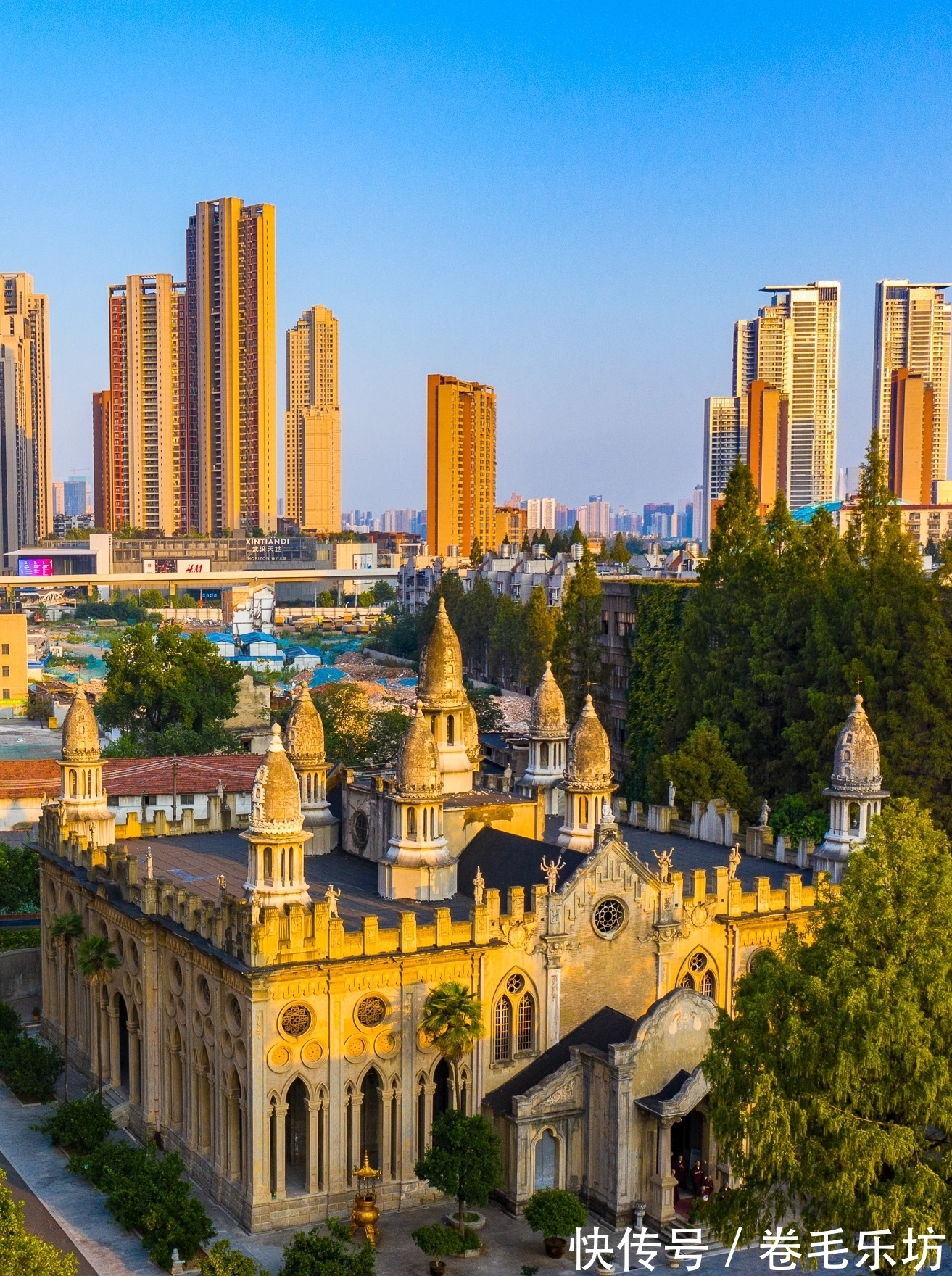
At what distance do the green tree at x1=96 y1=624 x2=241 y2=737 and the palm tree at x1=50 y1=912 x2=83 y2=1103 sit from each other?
46.0 m

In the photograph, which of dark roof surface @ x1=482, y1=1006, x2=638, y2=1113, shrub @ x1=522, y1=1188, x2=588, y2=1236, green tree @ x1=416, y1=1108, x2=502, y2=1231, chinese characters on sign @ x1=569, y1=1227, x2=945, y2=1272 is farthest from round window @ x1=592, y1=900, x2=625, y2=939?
chinese characters on sign @ x1=569, y1=1227, x2=945, y2=1272

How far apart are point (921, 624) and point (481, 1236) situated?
32496 millimetres

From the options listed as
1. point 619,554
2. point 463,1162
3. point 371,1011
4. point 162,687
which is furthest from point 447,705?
point 619,554

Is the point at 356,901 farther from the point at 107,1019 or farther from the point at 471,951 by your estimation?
the point at 107,1019

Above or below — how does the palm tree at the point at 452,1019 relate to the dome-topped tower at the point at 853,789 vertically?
below

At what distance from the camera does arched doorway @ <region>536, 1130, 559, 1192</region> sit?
3384cm

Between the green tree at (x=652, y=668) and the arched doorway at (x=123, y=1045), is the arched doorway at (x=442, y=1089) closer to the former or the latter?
the arched doorway at (x=123, y=1045)

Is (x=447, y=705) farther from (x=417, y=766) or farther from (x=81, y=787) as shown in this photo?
(x=81, y=787)

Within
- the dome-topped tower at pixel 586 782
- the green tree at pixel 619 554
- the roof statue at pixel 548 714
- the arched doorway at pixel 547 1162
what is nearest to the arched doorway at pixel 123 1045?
the arched doorway at pixel 547 1162

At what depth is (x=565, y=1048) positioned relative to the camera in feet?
116

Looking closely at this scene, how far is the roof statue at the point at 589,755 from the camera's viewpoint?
39.7m

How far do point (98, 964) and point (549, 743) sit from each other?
14.7 m

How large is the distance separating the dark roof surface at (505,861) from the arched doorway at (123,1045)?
376 inches

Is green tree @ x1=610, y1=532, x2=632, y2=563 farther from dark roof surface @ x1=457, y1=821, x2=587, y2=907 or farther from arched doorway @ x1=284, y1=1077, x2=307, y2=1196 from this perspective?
arched doorway @ x1=284, y1=1077, x2=307, y2=1196
